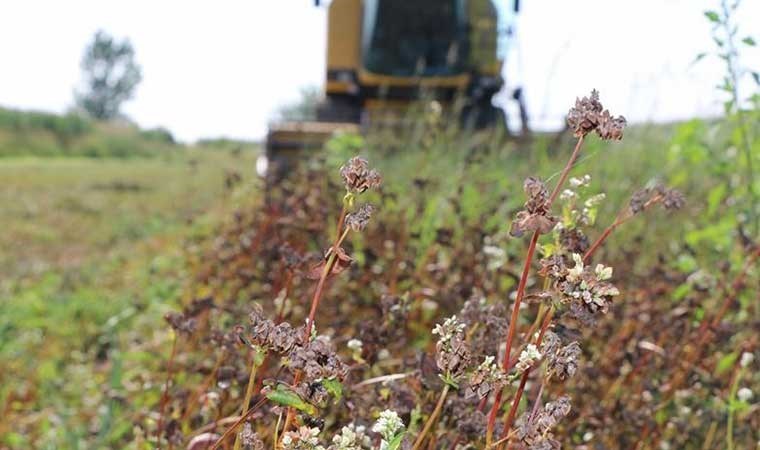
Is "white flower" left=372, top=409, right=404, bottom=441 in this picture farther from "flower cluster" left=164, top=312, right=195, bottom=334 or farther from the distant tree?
the distant tree

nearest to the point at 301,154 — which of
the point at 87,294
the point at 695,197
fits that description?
the point at 87,294

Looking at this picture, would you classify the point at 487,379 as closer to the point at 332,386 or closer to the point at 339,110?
the point at 332,386

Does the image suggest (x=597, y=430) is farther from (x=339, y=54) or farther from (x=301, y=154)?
(x=339, y=54)

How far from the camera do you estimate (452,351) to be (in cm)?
105

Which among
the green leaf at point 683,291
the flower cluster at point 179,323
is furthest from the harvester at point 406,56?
the flower cluster at point 179,323

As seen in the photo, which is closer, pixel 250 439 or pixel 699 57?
pixel 250 439

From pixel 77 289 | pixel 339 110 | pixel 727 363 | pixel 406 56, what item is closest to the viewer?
pixel 727 363

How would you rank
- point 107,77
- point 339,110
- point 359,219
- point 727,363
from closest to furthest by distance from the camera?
1. point 359,219
2. point 727,363
3. point 339,110
4. point 107,77

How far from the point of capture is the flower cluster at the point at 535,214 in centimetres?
98

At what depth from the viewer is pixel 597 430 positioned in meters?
1.93

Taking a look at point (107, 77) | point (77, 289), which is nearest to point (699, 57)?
point (77, 289)

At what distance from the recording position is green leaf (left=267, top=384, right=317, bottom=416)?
102 centimetres

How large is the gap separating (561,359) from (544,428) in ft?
0.27

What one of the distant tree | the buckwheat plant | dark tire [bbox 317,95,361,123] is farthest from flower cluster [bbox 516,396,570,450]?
the distant tree
